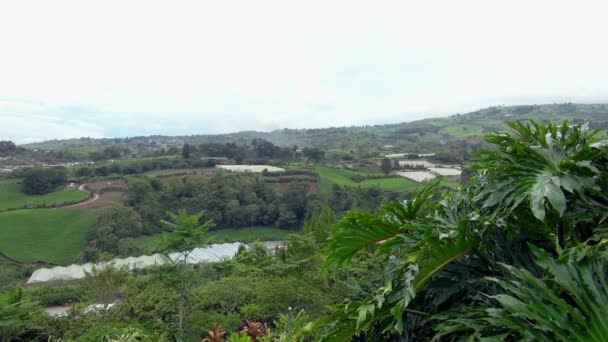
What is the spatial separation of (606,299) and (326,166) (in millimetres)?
51594

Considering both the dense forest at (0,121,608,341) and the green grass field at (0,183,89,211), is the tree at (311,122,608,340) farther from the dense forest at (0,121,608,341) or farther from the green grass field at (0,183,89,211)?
the green grass field at (0,183,89,211)

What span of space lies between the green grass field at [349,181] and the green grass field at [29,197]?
2422cm

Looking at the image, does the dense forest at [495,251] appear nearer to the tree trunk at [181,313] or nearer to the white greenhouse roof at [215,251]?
the tree trunk at [181,313]

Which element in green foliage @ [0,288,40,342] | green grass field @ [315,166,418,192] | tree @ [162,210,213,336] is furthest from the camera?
green grass field @ [315,166,418,192]

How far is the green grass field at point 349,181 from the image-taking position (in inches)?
1617

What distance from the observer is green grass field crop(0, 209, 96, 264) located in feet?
96.8

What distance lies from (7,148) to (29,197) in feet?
107

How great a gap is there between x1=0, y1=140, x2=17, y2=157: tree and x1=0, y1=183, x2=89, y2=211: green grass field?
93.5 feet

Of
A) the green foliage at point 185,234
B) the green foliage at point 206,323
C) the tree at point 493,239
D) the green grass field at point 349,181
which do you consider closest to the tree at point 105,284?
the green foliage at point 185,234

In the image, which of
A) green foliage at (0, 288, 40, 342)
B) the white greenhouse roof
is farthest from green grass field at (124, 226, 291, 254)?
green foliage at (0, 288, 40, 342)

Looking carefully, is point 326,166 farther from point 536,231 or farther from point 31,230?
point 536,231

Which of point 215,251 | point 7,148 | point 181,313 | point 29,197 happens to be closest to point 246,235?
point 215,251

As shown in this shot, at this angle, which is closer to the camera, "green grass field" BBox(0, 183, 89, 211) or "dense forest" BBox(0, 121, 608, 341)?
"dense forest" BBox(0, 121, 608, 341)

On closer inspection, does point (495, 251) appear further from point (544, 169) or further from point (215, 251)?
point (215, 251)
